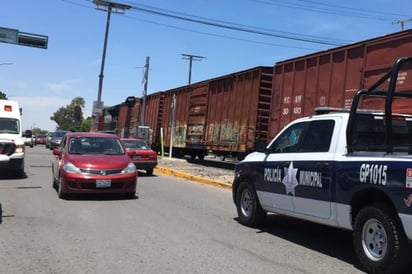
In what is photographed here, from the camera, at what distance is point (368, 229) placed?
583cm

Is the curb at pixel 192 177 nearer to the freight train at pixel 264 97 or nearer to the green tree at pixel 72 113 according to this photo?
the freight train at pixel 264 97

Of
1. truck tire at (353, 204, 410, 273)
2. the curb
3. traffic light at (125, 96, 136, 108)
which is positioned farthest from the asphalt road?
traffic light at (125, 96, 136, 108)

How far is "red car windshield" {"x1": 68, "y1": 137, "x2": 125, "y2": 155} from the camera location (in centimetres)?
1199

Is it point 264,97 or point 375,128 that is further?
point 264,97

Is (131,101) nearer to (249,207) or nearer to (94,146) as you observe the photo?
(94,146)

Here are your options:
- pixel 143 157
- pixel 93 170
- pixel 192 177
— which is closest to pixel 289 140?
pixel 93 170

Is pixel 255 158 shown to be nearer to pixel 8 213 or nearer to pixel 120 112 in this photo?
pixel 8 213

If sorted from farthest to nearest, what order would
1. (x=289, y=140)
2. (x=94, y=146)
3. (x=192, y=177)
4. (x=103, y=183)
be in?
(x=192, y=177)
(x=94, y=146)
(x=103, y=183)
(x=289, y=140)

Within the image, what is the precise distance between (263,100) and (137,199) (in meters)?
8.60

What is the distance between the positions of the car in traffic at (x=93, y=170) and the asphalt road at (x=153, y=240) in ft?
1.01

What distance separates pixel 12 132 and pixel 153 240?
34.2ft

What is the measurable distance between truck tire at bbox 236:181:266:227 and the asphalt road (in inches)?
6.5

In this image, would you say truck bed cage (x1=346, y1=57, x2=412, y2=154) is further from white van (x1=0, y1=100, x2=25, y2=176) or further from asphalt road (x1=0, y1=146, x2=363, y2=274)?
white van (x1=0, y1=100, x2=25, y2=176)

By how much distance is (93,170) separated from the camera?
431 inches
